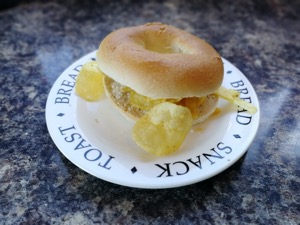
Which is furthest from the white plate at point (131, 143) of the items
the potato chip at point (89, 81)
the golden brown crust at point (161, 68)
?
the golden brown crust at point (161, 68)

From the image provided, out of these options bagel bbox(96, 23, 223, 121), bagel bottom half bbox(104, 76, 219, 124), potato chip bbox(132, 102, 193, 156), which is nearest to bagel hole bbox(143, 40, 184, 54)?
bagel bbox(96, 23, 223, 121)

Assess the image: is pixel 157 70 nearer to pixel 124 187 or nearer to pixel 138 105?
pixel 138 105

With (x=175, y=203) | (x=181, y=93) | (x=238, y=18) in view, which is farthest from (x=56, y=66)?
(x=238, y=18)

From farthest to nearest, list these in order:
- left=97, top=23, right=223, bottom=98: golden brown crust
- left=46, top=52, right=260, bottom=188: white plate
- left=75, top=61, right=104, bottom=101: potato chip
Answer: left=75, top=61, right=104, bottom=101: potato chip → left=97, top=23, right=223, bottom=98: golden brown crust → left=46, top=52, right=260, bottom=188: white plate

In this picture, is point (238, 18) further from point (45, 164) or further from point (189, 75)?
Answer: point (45, 164)

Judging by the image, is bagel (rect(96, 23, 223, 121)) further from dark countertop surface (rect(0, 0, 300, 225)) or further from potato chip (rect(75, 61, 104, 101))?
dark countertop surface (rect(0, 0, 300, 225))

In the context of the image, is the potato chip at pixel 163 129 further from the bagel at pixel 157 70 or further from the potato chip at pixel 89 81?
the potato chip at pixel 89 81

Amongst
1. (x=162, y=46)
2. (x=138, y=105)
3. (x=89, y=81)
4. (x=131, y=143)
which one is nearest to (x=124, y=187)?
(x=131, y=143)
